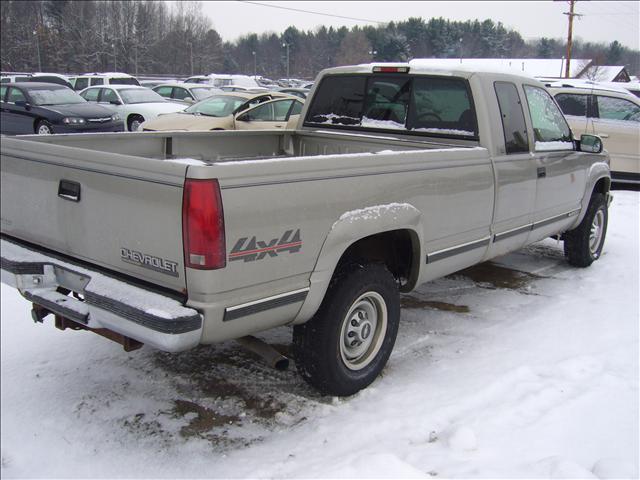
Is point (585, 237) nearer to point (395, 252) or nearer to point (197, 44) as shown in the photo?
point (395, 252)

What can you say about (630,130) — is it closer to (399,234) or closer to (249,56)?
(399,234)

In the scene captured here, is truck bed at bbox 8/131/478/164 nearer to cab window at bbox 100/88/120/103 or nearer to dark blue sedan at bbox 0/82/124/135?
dark blue sedan at bbox 0/82/124/135

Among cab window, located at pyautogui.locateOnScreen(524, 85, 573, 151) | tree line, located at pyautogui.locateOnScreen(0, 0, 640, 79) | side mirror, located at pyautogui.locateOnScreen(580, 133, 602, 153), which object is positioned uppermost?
tree line, located at pyautogui.locateOnScreen(0, 0, 640, 79)

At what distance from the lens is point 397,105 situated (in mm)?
5070

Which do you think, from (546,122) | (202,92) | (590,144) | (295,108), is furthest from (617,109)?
(202,92)

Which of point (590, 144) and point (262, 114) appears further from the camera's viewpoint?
point (262, 114)

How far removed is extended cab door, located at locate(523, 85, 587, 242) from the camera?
523 centimetres

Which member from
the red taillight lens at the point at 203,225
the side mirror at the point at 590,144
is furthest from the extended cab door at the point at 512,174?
the red taillight lens at the point at 203,225

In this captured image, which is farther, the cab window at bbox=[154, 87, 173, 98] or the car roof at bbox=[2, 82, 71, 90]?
the cab window at bbox=[154, 87, 173, 98]

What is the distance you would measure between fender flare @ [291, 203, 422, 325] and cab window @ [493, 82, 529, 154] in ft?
5.71

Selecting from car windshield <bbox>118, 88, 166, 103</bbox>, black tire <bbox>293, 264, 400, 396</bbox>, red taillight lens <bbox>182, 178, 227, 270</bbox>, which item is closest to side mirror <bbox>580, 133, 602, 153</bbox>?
black tire <bbox>293, 264, 400, 396</bbox>

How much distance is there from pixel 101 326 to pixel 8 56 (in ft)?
191

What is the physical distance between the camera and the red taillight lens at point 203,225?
2617 mm

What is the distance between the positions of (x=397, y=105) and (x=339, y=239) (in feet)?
7.34
